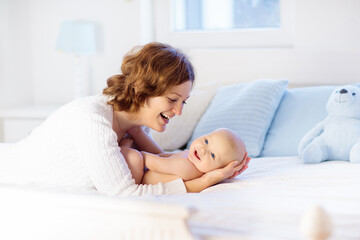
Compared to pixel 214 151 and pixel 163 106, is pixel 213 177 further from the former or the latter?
pixel 163 106

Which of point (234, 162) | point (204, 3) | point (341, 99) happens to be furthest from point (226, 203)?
point (204, 3)

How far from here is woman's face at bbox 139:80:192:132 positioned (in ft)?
5.17

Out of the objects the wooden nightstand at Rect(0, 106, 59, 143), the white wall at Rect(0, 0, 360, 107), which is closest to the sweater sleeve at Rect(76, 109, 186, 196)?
the white wall at Rect(0, 0, 360, 107)

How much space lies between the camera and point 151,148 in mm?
1836

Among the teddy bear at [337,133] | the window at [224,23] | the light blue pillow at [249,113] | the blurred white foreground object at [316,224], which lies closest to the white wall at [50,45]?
the window at [224,23]

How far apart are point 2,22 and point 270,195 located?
108 inches

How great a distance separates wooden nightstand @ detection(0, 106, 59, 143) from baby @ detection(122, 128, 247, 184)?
1.76 metres

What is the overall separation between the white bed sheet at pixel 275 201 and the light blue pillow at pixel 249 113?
249 mm

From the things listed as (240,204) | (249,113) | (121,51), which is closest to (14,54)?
(121,51)

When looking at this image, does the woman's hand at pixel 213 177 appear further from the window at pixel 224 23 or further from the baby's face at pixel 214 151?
the window at pixel 224 23

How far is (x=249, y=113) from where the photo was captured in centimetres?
220

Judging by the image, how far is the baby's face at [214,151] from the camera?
1.49 metres

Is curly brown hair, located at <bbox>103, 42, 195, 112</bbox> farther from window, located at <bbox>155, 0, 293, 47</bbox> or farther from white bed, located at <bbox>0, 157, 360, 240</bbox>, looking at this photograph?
window, located at <bbox>155, 0, 293, 47</bbox>

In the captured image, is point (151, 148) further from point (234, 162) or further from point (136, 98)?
point (234, 162)
